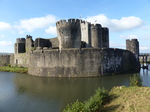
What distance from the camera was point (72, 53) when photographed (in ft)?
60.3

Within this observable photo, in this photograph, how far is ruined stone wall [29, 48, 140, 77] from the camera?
18109 millimetres

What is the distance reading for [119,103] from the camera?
7.06m

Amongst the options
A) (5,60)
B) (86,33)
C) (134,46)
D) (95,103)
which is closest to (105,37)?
(86,33)

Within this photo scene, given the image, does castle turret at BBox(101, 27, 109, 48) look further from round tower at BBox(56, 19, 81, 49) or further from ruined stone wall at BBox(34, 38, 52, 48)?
ruined stone wall at BBox(34, 38, 52, 48)

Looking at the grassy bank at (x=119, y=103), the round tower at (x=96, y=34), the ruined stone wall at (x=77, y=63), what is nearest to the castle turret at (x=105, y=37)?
the round tower at (x=96, y=34)

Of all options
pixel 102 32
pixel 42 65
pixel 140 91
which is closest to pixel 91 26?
pixel 102 32

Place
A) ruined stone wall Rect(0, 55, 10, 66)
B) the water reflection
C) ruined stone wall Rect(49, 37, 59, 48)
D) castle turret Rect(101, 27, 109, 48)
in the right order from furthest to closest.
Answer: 1. ruined stone wall Rect(0, 55, 10, 66)
2. ruined stone wall Rect(49, 37, 59, 48)
3. castle turret Rect(101, 27, 109, 48)
4. the water reflection

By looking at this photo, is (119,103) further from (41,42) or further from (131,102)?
(41,42)

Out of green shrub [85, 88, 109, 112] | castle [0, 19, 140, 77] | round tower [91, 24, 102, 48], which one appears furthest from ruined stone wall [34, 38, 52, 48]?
green shrub [85, 88, 109, 112]

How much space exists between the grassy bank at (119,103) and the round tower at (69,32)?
1369 cm

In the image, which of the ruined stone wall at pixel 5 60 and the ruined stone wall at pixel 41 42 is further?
the ruined stone wall at pixel 5 60

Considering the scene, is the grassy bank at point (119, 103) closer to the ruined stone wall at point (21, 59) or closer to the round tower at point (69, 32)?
the round tower at point (69, 32)

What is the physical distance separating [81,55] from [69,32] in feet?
15.0

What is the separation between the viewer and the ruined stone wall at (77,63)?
18.1 metres
